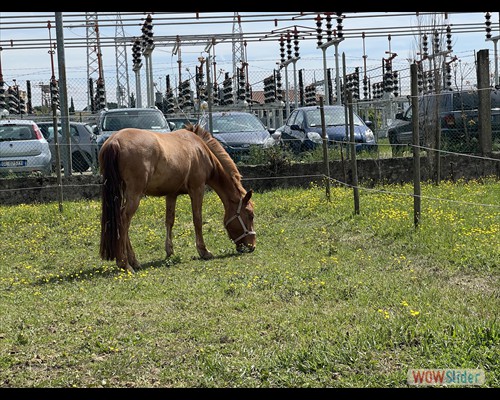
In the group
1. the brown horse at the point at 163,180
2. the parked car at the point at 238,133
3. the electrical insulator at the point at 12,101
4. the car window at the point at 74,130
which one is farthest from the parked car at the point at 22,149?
the electrical insulator at the point at 12,101

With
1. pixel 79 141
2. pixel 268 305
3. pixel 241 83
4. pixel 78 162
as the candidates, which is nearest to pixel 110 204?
pixel 268 305

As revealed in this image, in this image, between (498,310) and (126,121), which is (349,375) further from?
(126,121)

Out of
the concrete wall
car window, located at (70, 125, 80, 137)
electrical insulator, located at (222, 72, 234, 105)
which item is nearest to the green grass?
the concrete wall

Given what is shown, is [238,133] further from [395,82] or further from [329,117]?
[395,82]

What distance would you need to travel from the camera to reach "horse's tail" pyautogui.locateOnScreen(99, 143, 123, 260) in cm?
837

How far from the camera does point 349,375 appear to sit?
14.5 feet

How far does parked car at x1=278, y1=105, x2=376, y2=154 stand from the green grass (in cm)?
617

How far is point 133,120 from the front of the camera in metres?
18.0

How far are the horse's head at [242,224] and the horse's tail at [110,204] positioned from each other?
202cm

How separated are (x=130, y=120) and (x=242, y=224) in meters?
8.69

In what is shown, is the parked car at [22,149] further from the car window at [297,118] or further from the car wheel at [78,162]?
the car window at [297,118]

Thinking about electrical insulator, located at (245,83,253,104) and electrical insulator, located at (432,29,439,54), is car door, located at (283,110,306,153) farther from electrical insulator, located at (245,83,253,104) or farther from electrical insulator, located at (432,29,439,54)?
electrical insulator, located at (245,83,253,104)

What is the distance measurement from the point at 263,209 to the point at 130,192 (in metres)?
4.76
